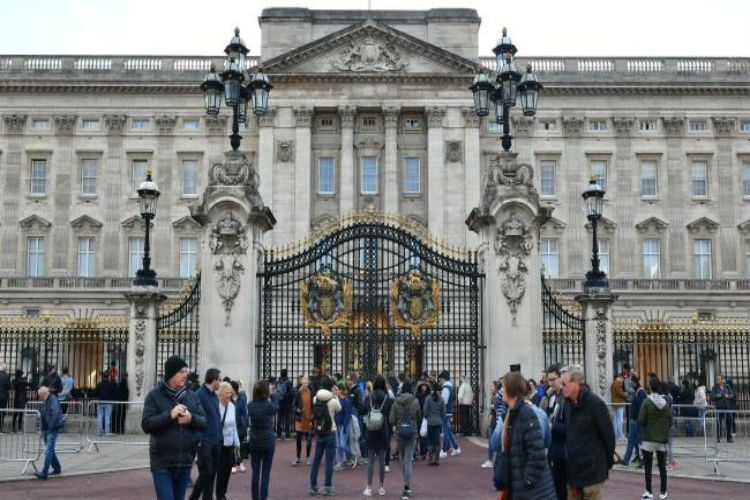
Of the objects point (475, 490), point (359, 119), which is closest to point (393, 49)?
point (359, 119)

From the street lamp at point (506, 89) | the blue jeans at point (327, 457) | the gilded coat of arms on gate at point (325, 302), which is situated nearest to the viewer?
the blue jeans at point (327, 457)

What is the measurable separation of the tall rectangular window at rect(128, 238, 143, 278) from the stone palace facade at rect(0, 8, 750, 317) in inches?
5.0

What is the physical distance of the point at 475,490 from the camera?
14.9 meters

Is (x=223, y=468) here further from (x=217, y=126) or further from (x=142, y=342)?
(x=217, y=126)

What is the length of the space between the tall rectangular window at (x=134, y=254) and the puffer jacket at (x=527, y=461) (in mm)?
51479

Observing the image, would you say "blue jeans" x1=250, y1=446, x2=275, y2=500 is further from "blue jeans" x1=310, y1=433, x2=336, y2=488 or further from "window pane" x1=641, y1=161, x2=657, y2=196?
"window pane" x1=641, y1=161, x2=657, y2=196

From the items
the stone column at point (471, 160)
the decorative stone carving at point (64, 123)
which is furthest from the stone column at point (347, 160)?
the decorative stone carving at point (64, 123)

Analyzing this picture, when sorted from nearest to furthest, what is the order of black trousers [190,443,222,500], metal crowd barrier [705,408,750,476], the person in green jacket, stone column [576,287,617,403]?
1. black trousers [190,443,222,500]
2. the person in green jacket
3. metal crowd barrier [705,408,750,476]
4. stone column [576,287,617,403]

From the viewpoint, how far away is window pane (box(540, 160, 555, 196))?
58.7 metres

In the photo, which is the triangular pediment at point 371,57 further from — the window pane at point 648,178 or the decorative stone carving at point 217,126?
the window pane at point 648,178

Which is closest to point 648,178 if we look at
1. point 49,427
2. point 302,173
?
point 302,173

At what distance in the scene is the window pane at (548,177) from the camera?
58.7 meters

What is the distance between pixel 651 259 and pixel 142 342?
4255 centimetres

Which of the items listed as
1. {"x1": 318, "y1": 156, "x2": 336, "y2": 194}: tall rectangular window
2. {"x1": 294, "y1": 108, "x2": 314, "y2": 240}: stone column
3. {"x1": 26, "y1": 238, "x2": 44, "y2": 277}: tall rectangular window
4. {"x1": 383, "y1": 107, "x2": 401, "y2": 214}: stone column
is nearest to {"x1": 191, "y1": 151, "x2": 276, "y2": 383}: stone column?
{"x1": 294, "y1": 108, "x2": 314, "y2": 240}: stone column
